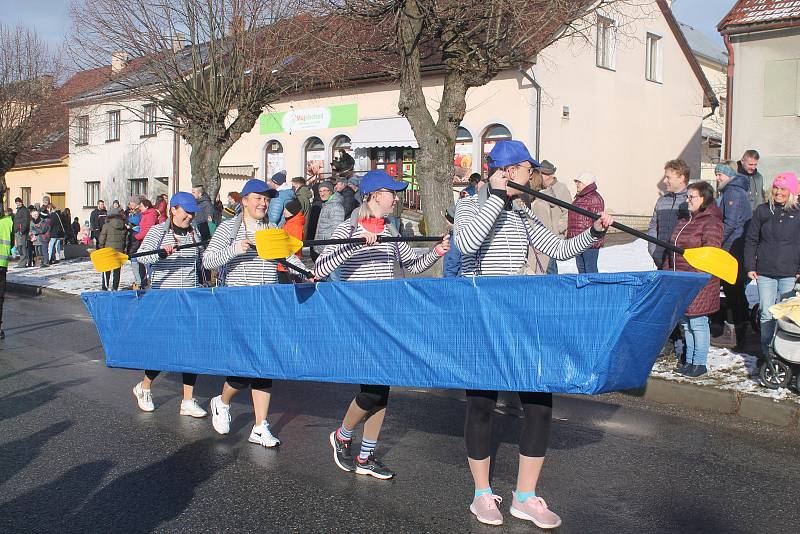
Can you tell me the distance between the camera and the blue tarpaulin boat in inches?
183

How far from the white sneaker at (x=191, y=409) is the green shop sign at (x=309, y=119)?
2326 cm

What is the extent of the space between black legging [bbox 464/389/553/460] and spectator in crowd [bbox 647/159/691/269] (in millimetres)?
5048

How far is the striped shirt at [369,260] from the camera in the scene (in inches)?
234

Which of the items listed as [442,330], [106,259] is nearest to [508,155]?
[442,330]

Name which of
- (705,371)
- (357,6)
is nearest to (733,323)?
(705,371)

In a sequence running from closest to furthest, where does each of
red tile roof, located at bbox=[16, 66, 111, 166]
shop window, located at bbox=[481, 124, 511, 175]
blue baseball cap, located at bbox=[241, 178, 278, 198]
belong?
blue baseball cap, located at bbox=[241, 178, 278, 198] → shop window, located at bbox=[481, 124, 511, 175] → red tile roof, located at bbox=[16, 66, 111, 166]

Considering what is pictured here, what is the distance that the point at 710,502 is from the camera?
543 centimetres

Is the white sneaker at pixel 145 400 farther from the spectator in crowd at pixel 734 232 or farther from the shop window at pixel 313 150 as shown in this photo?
the shop window at pixel 313 150

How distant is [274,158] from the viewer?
A: 1319 inches

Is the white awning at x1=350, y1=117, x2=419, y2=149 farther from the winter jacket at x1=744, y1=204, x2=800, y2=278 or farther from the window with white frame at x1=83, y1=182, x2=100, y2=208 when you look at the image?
the winter jacket at x1=744, y1=204, x2=800, y2=278

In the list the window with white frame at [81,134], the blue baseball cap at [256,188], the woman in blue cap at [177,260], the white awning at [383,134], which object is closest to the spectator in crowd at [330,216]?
the woman in blue cap at [177,260]

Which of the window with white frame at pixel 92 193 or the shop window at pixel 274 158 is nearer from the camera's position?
the shop window at pixel 274 158

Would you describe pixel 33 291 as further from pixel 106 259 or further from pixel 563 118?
pixel 563 118

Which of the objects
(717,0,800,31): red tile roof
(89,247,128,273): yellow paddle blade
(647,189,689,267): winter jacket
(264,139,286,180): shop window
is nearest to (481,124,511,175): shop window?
(717,0,800,31): red tile roof
